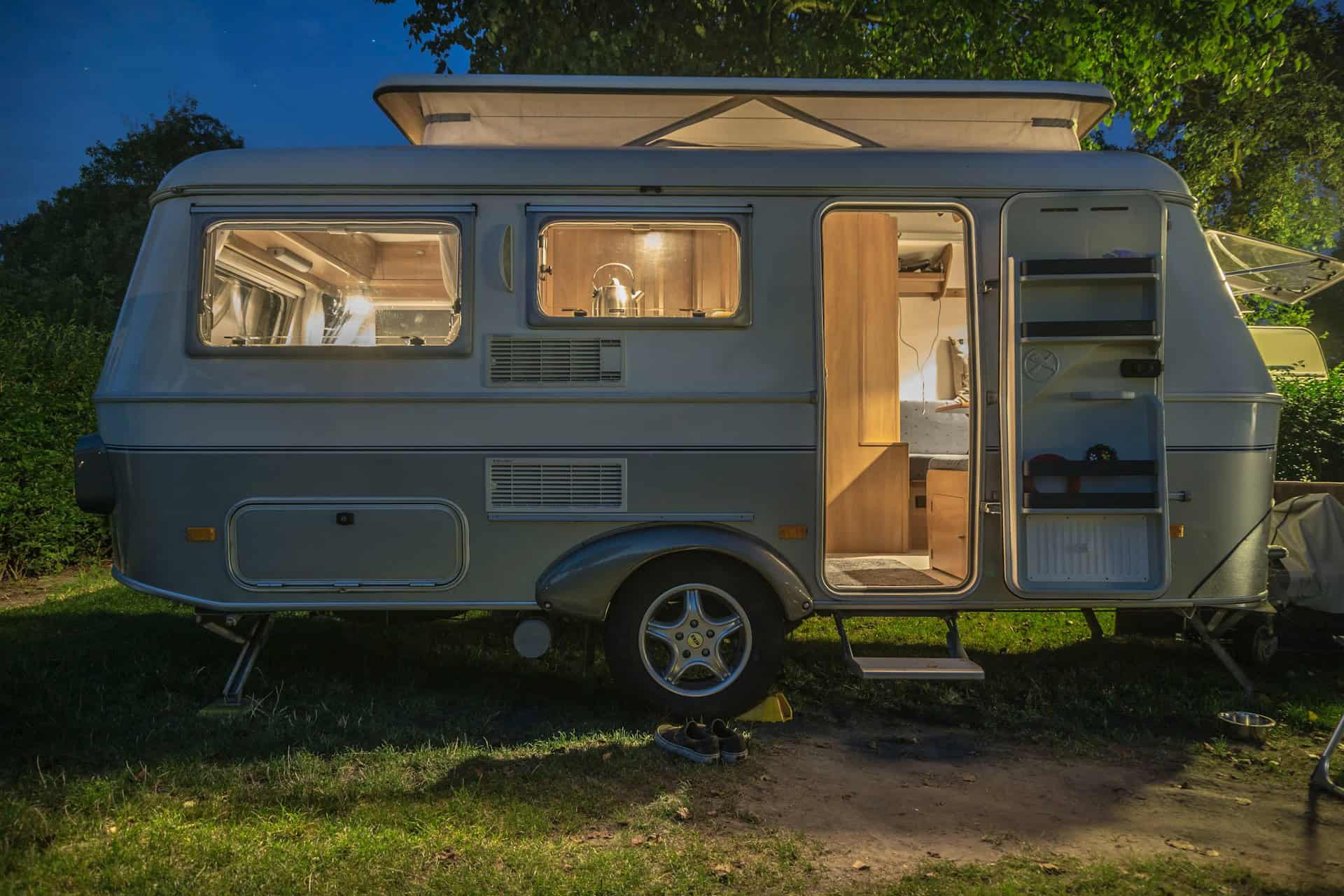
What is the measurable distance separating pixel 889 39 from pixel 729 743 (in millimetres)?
10518

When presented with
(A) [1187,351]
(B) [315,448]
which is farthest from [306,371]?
(A) [1187,351]

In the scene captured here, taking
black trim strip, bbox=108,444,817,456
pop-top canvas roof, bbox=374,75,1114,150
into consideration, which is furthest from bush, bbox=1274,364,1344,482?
black trim strip, bbox=108,444,817,456

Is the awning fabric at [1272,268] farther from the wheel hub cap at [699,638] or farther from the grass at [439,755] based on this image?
the wheel hub cap at [699,638]

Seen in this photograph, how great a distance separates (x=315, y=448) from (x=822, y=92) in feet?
10.7

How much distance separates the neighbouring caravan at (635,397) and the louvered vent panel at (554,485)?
1cm

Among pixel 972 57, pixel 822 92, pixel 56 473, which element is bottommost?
pixel 56 473

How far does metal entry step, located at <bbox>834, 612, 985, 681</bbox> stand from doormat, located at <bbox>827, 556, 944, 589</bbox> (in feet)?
0.83

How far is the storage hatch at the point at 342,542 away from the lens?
15.6ft

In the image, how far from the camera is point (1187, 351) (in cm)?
487

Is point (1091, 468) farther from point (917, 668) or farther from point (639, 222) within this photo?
point (639, 222)

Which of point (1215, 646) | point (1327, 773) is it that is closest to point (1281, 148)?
point (1215, 646)

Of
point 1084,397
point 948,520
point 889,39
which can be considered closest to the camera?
point 1084,397

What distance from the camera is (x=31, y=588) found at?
8414mm

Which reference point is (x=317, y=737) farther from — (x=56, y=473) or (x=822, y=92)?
(x=56, y=473)
